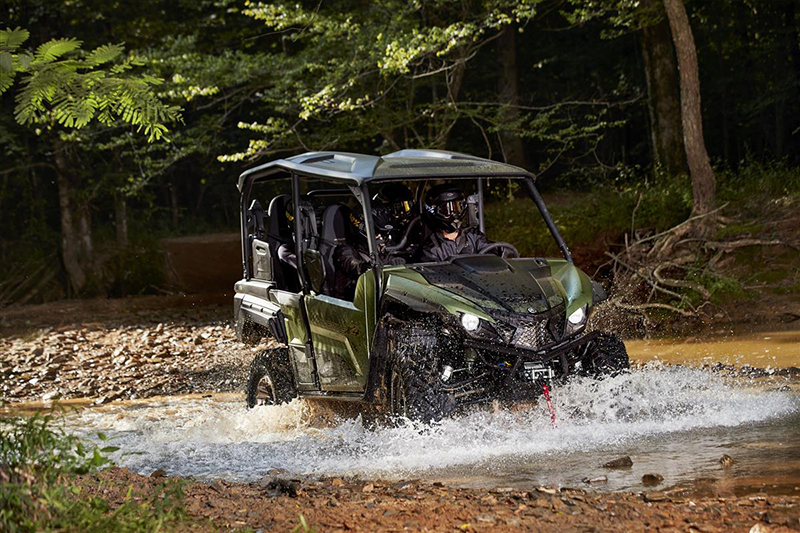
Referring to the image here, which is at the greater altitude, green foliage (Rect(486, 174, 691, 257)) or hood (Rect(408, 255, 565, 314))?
hood (Rect(408, 255, 565, 314))

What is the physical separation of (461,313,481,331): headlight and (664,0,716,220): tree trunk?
30.9 ft

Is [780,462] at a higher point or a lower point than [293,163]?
lower

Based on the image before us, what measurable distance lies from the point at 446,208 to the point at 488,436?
184 centimetres

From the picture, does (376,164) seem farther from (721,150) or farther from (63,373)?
(721,150)

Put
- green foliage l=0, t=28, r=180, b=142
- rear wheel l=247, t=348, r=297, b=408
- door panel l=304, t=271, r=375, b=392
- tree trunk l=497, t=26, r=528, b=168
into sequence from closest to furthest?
1. green foliage l=0, t=28, r=180, b=142
2. door panel l=304, t=271, r=375, b=392
3. rear wheel l=247, t=348, r=297, b=408
4. tree trunk l=497, t=26, r=528, b=168

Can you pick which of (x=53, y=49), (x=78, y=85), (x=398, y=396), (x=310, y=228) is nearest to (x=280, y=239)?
(x=310, y=228)

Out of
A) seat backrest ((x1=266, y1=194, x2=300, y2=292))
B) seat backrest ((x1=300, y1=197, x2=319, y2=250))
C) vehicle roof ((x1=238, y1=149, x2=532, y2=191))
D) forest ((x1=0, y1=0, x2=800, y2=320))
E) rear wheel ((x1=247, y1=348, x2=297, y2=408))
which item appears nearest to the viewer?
vehicle roof ((x1=238, y1=149, x2=532, y2=191))

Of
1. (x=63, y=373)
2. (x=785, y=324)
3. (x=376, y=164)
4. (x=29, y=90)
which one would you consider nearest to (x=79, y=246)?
(x=63, y=373)

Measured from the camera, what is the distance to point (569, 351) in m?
7.41

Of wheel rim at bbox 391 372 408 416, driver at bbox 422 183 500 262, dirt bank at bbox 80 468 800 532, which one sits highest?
driver at bbox 422 183 500 262

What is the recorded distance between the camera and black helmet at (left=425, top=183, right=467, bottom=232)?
8195 millimetres

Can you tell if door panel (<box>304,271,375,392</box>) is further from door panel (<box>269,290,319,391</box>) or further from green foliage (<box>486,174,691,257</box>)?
green foliage (<box>486,174,691,257</box>)

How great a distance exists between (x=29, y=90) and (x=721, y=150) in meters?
29.4

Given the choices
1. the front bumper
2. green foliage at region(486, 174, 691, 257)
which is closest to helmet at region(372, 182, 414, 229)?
the front bumper
